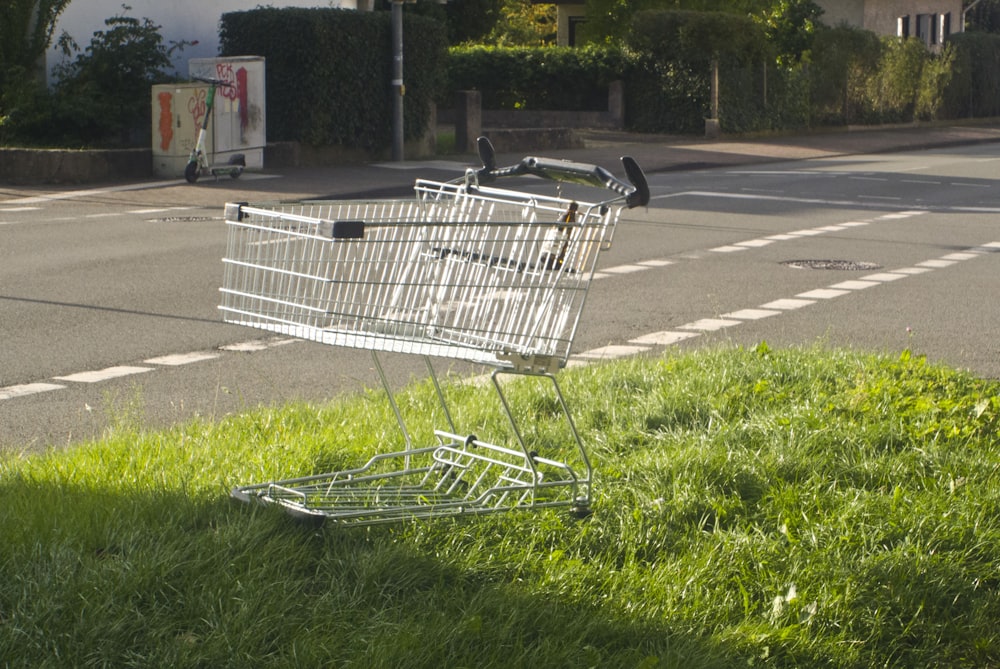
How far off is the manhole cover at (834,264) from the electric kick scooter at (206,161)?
35.1ft

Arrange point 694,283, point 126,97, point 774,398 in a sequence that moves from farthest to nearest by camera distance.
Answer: point 126,97
point 694,283
point 774,398

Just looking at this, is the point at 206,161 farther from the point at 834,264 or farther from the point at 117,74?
the point at 834,264

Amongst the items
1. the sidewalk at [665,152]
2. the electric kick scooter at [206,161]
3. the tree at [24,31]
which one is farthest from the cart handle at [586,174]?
the tree at [24,31]

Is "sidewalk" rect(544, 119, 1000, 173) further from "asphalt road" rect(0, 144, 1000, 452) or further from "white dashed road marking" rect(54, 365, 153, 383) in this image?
"white dashed road marking" rect(54, 365, 153, 383)

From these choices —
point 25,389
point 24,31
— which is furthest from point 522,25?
point 25,389

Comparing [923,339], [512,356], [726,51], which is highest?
[726,51]

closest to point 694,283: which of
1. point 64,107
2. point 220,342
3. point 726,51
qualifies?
point 220,342

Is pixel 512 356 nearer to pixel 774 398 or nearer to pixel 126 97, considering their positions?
pixel 774 398

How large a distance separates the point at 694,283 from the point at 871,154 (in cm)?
2322

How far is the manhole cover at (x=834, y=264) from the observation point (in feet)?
42.3

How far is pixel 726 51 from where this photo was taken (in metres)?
37.2

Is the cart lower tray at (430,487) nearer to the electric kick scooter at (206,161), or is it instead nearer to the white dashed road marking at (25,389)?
the white dashed road marking at (25,389)

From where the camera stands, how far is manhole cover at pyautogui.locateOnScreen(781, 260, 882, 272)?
12.9m

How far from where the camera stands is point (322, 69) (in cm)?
2475
